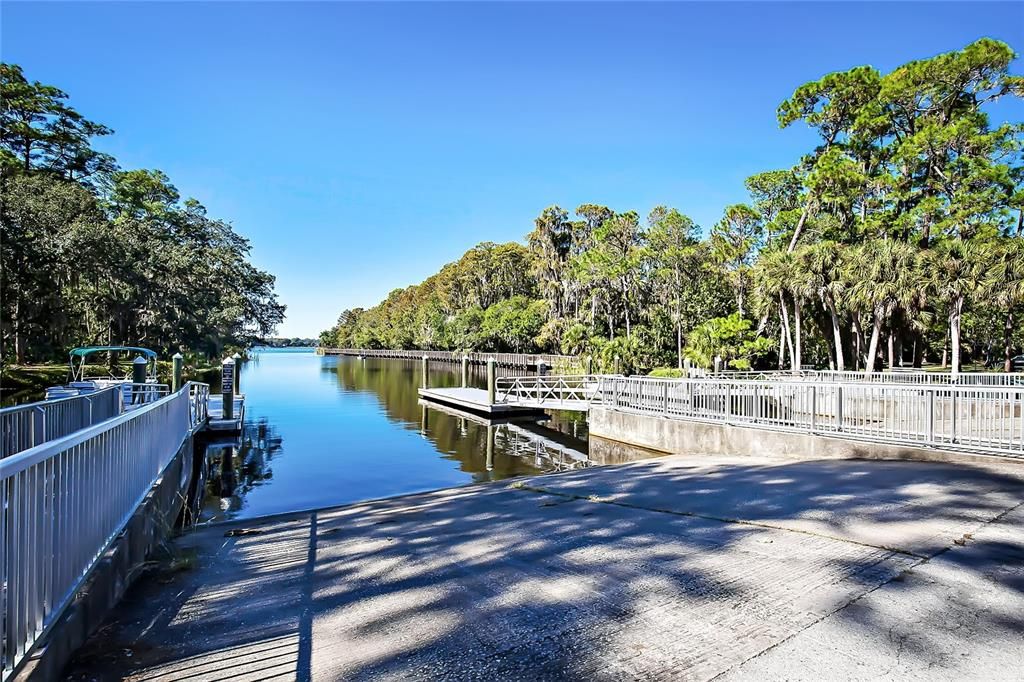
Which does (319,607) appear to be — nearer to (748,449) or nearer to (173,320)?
(748,449)

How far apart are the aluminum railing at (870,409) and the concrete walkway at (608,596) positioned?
287 centimetres

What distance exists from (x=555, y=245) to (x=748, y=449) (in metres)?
55.1

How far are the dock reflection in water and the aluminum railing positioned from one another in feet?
8.59

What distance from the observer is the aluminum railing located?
29.5 feet

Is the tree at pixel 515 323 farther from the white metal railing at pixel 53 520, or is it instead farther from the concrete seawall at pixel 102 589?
the white metal railing at pixel 53 520

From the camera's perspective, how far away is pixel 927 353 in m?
49.8

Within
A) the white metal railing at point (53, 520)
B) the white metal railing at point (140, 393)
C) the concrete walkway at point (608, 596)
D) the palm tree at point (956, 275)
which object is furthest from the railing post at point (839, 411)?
the palm tree at point (956, 275)

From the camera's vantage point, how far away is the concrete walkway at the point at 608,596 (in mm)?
3074

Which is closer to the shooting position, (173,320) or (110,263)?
(110,263)

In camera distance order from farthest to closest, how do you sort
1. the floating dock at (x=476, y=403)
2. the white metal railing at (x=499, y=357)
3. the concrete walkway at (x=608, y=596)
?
the white metal railing at (x=499, y=357) → the floating dock at (x=476, y=403) → the concrete walkway at (x=608, y=596)

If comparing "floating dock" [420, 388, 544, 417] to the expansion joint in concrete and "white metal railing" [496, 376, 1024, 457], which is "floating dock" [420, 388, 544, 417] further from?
the expansion joint in concrete

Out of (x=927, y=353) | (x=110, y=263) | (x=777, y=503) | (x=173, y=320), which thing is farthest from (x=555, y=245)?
(x=777, y=503)

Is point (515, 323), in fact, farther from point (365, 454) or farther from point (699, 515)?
point (699, 515)

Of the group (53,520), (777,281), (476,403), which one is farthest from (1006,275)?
(53,520)
